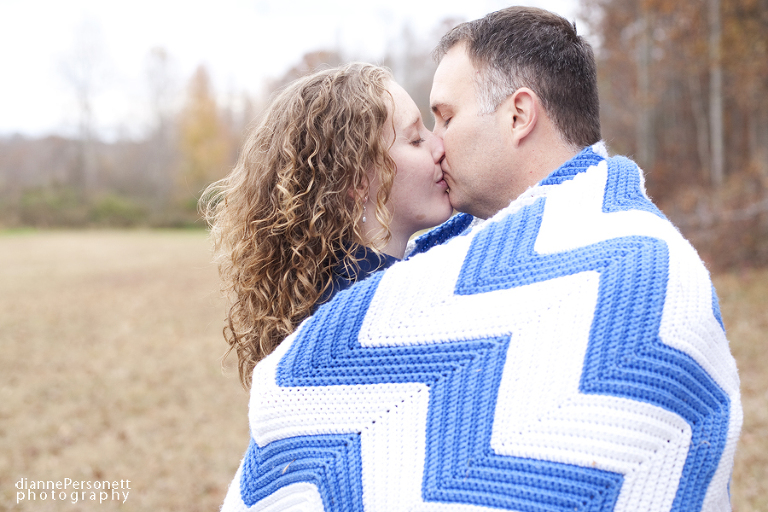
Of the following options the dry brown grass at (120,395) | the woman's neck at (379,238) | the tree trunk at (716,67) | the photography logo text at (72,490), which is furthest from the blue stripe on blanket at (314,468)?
the tree trunk at (716,67)

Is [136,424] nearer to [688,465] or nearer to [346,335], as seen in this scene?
[346,335]

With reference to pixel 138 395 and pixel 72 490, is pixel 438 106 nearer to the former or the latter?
pixel 72 490

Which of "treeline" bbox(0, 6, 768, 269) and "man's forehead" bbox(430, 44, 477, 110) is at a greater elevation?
"man's forehead" bbox(430, 44, 477, 110)

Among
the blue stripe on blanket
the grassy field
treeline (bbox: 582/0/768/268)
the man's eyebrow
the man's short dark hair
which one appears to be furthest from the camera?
treeline (bbox: 582/0/768/268)


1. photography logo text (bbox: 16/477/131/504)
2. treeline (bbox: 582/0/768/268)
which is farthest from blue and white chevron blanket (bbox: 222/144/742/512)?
treeline (bbox: 582/0/768/268)

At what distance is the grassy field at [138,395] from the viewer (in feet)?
14.7

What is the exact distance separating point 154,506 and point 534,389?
3.87 m

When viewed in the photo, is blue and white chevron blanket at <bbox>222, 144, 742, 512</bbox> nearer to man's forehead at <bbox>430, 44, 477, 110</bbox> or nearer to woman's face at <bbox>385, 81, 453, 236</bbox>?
woman's face at <bbox>385, 81, 453, 236</bbox>

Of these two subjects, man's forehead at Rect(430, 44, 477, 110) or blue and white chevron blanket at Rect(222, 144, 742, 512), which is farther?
man's forehead at Rect(430, 44, 477, 110)

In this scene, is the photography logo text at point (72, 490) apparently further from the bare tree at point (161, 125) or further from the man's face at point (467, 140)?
the bare tree at point (161, 125)

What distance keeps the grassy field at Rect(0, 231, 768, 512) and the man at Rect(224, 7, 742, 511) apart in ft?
2.93

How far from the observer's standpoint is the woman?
1.76 metres

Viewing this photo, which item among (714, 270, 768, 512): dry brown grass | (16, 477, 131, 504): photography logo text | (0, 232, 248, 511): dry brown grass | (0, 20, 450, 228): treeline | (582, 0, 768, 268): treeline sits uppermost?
(582, 0, 768, 268): treeline

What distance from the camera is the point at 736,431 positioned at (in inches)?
51.9
